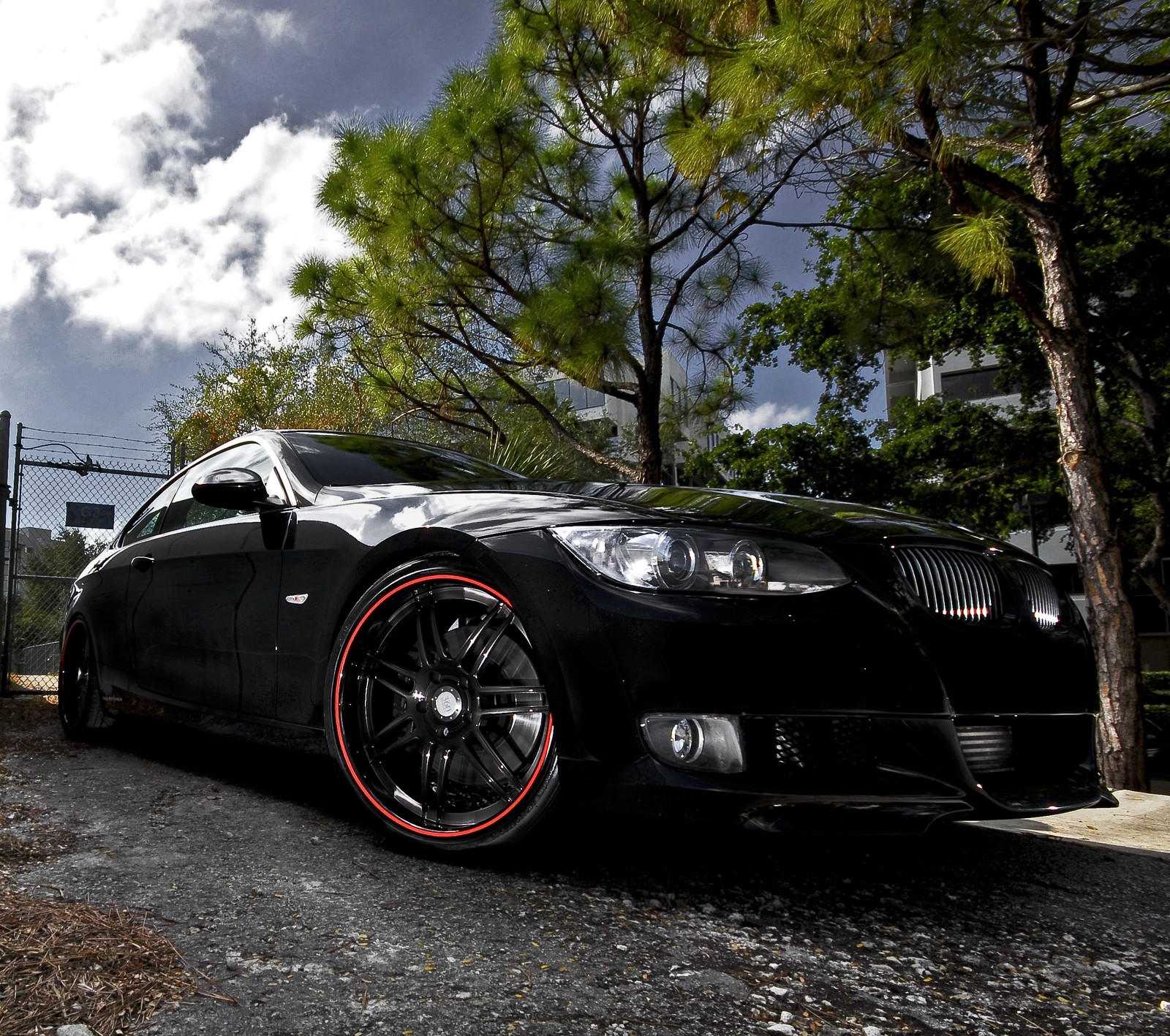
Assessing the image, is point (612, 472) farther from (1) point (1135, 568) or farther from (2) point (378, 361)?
(1) point (1135, 568)

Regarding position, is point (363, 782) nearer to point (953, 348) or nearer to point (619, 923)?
point (619, 923)

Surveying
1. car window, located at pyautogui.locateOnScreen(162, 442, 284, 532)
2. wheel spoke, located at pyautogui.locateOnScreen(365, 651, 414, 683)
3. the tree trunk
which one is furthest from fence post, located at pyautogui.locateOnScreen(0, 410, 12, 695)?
the tree trunk

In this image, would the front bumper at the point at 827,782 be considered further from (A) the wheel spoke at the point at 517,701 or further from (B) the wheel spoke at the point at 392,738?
(B) the wheel spoke at the point at 392,738

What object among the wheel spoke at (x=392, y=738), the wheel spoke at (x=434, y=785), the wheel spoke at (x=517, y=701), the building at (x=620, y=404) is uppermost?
the building at (x=620, y=404)

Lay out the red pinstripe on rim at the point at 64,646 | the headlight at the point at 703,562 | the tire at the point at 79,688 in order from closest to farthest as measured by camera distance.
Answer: the headlight at the point at 703,562
the tire at the point at 79,688
the red pinstripe on rim at the point at 64,646

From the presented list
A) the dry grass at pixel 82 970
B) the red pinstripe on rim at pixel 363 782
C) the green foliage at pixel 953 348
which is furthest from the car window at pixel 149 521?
the green foliage at pixel 953 348

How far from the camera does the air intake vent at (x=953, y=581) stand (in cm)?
213

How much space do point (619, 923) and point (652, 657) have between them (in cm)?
51

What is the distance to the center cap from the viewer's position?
225 cm

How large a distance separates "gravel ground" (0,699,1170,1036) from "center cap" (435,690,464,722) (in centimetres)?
33

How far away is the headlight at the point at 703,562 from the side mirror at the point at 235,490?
131 cm

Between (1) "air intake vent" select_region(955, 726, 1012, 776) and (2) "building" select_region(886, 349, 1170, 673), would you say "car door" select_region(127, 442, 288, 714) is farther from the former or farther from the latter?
(2) "building" select_region(886, 349, 1170, 673)

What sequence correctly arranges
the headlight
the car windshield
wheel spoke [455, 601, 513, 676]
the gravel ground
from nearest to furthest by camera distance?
the gravel ground, the headlight, wheel spoke [455, 601, 513, 676], the car windshield

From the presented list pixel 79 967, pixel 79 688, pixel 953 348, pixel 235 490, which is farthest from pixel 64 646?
pixel 953 348
